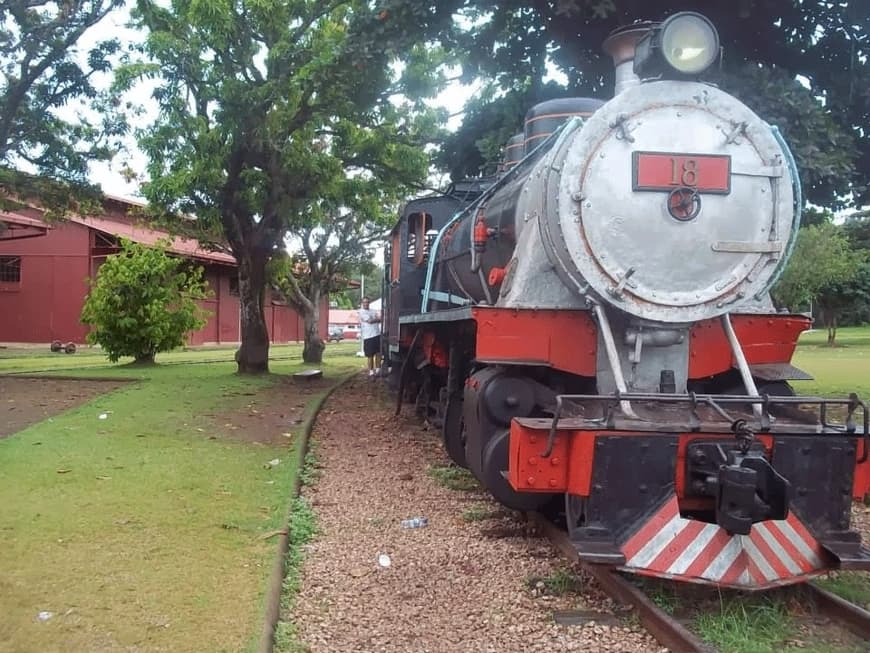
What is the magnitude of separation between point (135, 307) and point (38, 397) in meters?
6.16

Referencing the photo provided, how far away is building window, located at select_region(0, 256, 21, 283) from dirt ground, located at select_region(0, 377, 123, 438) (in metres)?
16.3

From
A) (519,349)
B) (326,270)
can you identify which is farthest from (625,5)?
(326,270)

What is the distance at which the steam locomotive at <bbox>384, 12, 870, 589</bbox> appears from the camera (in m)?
4.10

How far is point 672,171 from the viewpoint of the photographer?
4.71 m

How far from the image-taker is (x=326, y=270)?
2345cm

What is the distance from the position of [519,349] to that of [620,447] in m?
0.96

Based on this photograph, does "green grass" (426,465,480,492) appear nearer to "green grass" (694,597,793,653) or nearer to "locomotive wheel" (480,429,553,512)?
"locomotive wheel" (480,429,553,512)

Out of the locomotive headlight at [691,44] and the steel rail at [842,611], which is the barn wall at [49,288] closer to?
the locomotive headlight at [691,44]

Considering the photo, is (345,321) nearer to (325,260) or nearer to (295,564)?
(325,260)

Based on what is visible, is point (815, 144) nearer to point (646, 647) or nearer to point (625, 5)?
point (625, 5)

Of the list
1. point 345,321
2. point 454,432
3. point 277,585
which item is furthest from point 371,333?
point 345,321

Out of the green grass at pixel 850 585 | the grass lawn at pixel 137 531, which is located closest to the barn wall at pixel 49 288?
the grass lawn at pixel 137 531

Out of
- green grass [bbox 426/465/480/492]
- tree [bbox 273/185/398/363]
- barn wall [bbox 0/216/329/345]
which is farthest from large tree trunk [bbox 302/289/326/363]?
green grass [bbox 426/465/480/492]

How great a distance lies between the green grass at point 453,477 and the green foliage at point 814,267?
29.2 meters
